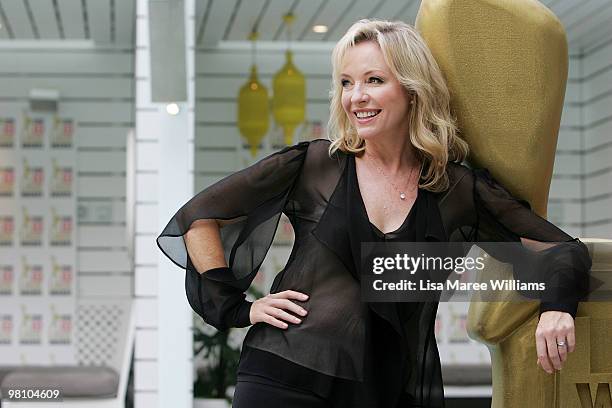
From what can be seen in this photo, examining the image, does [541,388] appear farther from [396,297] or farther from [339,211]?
[339,211]

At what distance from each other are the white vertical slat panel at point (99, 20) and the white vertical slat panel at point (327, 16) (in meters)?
1.18

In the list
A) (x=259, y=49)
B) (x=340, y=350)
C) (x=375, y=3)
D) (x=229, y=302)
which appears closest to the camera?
(x=340, y=350)

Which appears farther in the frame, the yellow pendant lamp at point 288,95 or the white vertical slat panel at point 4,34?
the white vertical slat panel at point 4,34

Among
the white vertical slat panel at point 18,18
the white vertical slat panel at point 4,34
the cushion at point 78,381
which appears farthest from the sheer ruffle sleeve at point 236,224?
the white vertical slat panel at point 4,34

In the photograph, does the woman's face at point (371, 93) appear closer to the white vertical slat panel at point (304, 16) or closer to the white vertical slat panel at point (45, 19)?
the white vertical slat panel at point (304, 16)

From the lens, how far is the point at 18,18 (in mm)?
6242

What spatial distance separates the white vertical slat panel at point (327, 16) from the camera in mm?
5859

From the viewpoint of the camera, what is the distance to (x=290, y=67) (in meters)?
5.89

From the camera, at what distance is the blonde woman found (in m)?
1.63

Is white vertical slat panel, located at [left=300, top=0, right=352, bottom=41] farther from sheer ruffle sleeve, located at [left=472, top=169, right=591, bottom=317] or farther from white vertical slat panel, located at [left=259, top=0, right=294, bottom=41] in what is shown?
sheer ruffle sleeve, located at [left=472, top=169, right=591, bottom=317]

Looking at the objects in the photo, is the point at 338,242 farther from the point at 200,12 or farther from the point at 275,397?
the point at 200,12

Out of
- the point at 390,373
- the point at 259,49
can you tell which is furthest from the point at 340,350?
the point at 259,49

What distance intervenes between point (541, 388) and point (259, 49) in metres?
5.32

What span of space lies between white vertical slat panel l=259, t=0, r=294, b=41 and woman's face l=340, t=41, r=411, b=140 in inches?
168
